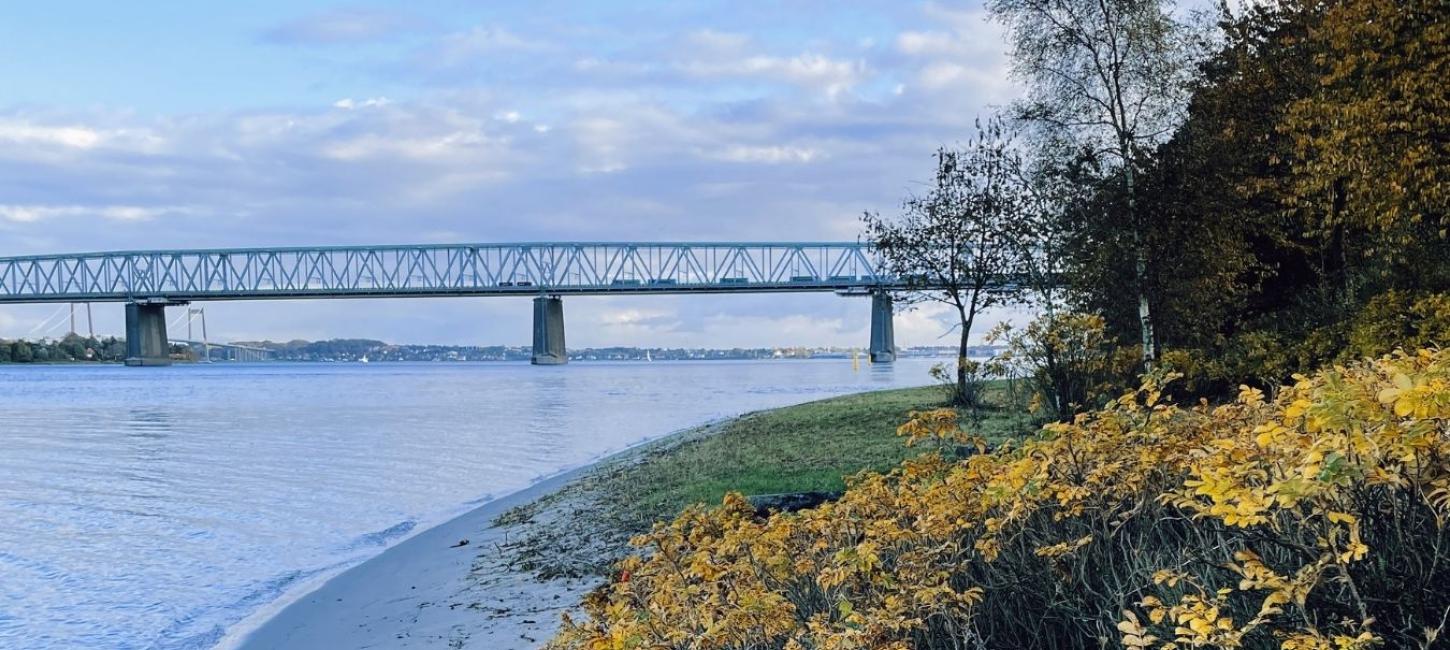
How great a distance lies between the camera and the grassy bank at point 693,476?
36.8 ft

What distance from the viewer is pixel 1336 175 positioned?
18.3 meters

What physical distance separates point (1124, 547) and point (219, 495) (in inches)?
702

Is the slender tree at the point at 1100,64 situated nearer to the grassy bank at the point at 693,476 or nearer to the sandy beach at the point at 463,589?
the grassy bank at the point at 693,476

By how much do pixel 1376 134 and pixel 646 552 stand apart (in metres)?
14.1

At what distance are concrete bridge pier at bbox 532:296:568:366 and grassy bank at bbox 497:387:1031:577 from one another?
110 m

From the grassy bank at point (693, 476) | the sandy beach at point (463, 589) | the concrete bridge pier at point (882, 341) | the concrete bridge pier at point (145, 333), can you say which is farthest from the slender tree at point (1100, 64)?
the concrete bridge pier at point (145, 333)

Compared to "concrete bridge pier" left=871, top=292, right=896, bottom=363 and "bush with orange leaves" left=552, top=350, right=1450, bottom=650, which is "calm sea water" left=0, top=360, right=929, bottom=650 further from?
"concrete bridge pier" left=871, top=292, right=896, bottom=363

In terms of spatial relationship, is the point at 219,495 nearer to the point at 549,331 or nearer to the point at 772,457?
the point at 772,457

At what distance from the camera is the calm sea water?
1100 centimetres

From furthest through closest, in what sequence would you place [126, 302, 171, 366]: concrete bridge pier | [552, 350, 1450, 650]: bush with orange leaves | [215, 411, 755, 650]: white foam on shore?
[126, 302, 171, 366]: concrete bridge pier < [215, 411, 755, 650]: white foam on shore < [552, 350, 1450, 650]: bush with orange leaves

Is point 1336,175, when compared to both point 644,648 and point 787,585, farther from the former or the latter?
point 644,648

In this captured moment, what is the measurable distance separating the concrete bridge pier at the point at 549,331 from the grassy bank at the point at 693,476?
110m

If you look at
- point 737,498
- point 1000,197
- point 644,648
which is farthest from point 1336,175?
point 644,648

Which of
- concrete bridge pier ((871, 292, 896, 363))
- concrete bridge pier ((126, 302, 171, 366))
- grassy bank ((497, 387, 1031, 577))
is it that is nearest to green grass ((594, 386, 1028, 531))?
grassy bank ((497, 387, 1031, 577))
